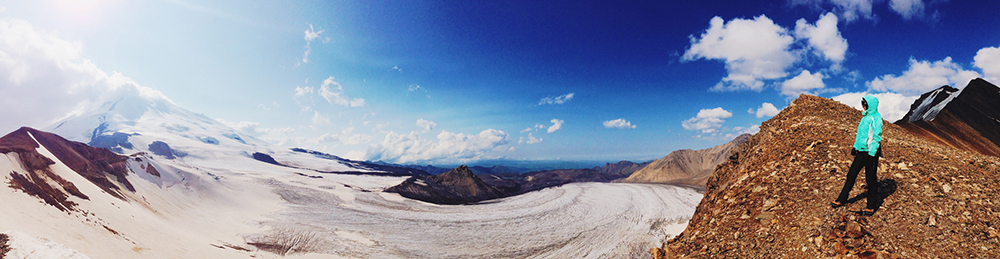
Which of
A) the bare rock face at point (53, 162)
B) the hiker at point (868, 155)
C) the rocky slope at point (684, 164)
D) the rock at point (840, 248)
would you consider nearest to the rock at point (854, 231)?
the rock at point (840, 248)

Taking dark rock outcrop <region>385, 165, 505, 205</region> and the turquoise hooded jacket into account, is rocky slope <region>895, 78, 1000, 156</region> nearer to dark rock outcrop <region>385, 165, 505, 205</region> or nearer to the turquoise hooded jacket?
the turquoise hooded jacket

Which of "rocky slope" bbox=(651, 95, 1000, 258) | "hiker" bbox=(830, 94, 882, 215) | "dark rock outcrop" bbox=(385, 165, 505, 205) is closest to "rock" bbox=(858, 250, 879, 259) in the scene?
"rocky slope" bbox=(651, 95, 1000, 258)

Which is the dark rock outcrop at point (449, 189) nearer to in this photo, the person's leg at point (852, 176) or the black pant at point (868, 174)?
the person's leg at point (852, 176)

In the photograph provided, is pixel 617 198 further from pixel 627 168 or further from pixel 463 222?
pixel 627 168

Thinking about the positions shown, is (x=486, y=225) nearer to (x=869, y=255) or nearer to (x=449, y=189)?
(x=449, y=189)

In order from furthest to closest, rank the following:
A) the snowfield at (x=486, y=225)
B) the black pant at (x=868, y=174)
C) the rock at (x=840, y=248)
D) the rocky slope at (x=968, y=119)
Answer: the snowfield at (x=486, y=225)
the rocky slope at (x=968, y=119)
the black pant at (x=868, y=174)
the rock at (x=840, y=248)

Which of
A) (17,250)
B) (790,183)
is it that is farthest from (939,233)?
(17,250)

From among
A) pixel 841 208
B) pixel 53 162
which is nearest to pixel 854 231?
pixel 841 208
